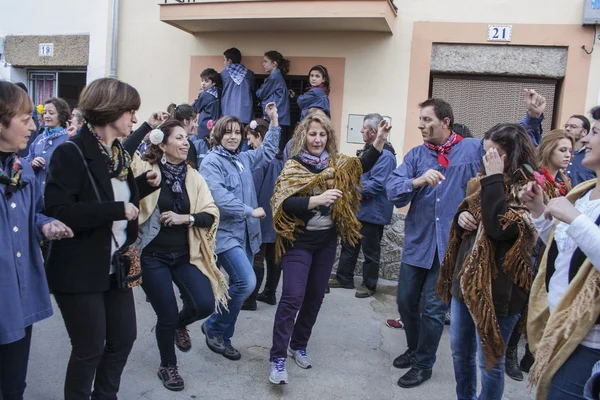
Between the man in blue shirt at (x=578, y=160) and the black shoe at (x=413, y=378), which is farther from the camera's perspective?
the man in blue shirt at (x=578, y=160)

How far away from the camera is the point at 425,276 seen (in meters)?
3.95

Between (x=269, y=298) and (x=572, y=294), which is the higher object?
(x=572, y=294)

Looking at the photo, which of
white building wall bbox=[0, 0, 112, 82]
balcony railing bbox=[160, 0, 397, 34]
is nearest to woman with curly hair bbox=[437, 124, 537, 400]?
balcony railing bbox=[160, 0, 397, 34]

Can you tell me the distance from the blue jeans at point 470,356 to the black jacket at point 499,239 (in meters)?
0.09

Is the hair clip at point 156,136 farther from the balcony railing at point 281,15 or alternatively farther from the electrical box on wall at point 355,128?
the electrical box on wall at point 355,128

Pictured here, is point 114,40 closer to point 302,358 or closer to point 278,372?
point 302,358

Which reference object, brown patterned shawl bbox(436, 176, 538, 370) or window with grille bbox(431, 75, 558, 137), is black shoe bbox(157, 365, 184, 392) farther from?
window with grille bbox(431, 75, 558, 137)

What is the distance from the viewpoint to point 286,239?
3.84 meters

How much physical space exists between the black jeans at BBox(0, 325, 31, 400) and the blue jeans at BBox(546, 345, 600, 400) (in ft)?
8.21

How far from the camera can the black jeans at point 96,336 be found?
8.75 ft

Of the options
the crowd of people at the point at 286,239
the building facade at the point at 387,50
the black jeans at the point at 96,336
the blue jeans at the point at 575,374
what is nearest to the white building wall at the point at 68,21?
the building facade at the point at 387,50

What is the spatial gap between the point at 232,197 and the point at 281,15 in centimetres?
349

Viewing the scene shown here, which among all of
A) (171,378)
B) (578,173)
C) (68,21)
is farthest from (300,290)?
Answer: (68,21)

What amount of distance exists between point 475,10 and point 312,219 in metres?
4.48
